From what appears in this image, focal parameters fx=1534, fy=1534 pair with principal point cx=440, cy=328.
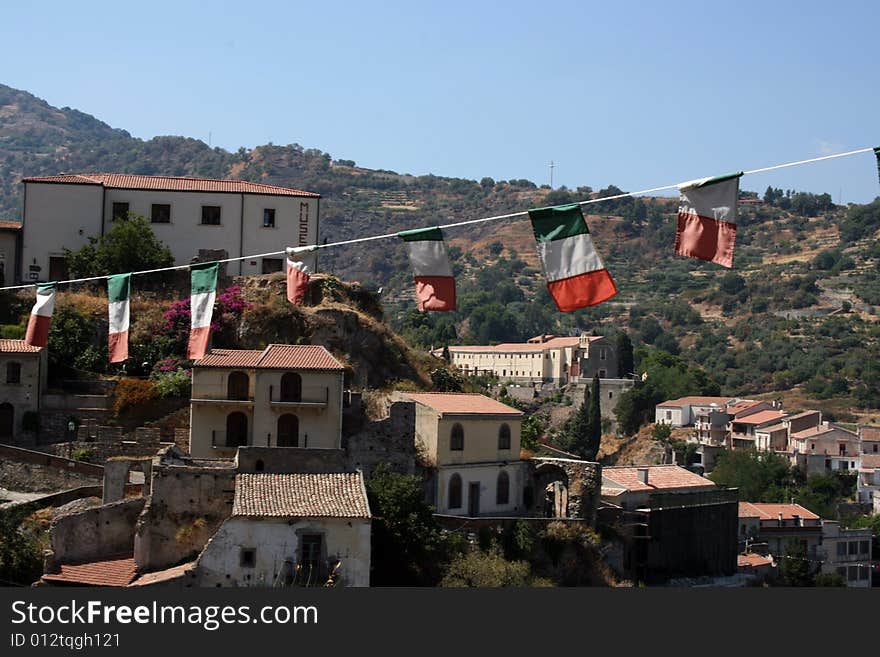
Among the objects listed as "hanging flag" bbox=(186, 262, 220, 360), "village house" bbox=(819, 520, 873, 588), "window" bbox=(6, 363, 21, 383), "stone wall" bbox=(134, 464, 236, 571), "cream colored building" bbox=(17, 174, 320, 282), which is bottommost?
"village house" bbox=(819, 520, 873, 588)

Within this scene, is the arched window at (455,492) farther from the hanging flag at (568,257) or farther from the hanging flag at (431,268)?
the hanging flag at (568,257)

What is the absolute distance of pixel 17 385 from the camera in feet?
162

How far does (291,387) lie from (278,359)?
4.10ft

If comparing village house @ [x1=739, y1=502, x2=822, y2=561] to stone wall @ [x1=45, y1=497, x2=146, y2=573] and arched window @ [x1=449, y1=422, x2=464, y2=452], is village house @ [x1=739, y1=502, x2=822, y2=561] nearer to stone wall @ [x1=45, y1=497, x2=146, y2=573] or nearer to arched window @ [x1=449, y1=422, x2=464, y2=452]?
arched window @ [x1=449, y1=422, x2=464, y2=452]

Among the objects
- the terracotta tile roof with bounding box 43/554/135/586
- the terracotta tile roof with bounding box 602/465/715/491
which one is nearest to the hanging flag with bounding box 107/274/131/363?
the terracotta tile roof with bounding box 43/554/135/586

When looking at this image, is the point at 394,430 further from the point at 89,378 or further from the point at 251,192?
the point at 251,192

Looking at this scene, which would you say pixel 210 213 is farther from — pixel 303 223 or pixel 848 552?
pixel 848 552

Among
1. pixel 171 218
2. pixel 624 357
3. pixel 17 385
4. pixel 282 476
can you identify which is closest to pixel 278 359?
pixel 282 476

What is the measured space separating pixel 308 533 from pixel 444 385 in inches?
814

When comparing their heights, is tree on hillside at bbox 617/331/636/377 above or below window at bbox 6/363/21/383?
above

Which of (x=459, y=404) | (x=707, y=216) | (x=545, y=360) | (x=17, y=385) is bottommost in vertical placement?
(x=459, y=404)

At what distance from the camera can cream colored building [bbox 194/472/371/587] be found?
1459 inches

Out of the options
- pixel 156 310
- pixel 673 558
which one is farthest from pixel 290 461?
pixel 673 558

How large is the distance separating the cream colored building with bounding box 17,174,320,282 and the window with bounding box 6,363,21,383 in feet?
33.4
